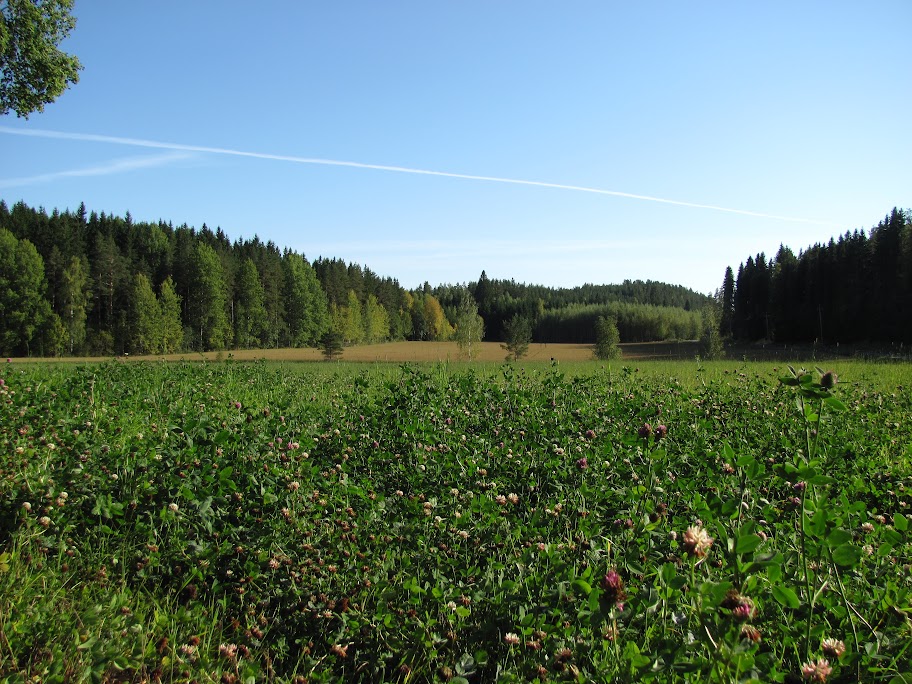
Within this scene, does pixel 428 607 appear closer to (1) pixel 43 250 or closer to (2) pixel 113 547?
(2) pixel 113 547

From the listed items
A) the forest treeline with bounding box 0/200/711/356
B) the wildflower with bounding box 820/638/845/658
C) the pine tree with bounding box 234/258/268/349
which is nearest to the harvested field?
the forest treeline with bounding box 0/200/711/356

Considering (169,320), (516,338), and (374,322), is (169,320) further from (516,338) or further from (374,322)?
(516,338)

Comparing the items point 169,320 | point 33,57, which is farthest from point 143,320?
point 33,57

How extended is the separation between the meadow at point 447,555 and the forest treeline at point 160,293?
38.5 m

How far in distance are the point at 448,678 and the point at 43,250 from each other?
76.8 m

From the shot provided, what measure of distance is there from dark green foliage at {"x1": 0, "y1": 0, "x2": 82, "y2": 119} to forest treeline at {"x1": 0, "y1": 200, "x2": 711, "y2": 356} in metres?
29.6

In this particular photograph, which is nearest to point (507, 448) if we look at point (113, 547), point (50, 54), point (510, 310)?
point (113, 547)

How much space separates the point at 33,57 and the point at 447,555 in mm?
19892

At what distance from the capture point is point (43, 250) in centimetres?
6188

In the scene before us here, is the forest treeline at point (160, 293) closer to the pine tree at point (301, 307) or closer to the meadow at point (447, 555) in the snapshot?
the pine tree at point (301, 307)

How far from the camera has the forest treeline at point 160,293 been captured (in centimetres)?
5469

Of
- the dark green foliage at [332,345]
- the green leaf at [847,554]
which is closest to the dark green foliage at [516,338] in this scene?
the dark green foliage at [332,345]

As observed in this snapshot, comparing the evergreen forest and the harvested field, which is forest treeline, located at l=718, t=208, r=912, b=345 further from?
the harvested field

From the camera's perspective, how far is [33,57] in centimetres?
1570
